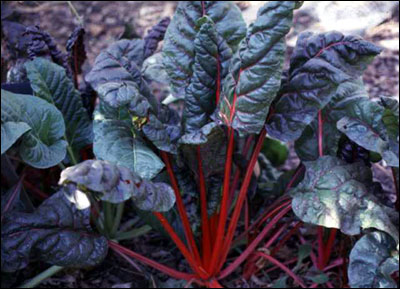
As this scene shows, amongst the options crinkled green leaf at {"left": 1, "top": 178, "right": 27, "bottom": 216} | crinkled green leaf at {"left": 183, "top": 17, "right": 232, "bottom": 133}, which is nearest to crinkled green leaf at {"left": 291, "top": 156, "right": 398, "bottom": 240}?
crinkled green leaf at {"left": 183, "top": 17, "right": 232, "bottom": 133}

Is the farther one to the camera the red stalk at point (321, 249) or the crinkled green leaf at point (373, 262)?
the red stalk at point (321, 249)

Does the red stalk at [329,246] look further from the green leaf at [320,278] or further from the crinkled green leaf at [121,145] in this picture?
the crinkled green leaf at [121,145]

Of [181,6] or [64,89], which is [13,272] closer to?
[64,89]

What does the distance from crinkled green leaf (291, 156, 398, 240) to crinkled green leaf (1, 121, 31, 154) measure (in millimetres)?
719

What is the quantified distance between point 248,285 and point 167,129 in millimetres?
636

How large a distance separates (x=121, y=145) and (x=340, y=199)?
0.60m

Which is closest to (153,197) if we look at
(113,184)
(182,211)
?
(113,184)

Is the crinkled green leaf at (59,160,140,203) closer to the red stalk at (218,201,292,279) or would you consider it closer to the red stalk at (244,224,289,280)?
the red stalk at (218,201,292,279)

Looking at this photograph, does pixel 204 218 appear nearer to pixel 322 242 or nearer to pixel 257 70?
pixel 322 242

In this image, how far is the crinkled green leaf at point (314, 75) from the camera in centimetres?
148

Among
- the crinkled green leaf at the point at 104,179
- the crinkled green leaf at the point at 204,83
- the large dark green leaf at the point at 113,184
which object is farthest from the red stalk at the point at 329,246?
the crinkled green leaf at the point at 104,179

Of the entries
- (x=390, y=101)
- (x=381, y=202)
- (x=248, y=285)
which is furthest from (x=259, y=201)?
(x=390, y=101)

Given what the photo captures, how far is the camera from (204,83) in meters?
1.58

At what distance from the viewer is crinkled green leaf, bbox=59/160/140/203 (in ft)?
3.69
